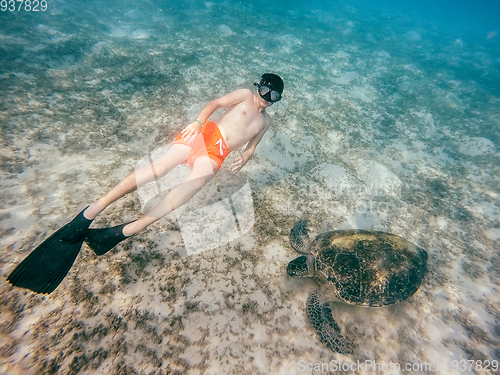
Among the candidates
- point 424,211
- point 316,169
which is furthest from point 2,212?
point 424,211

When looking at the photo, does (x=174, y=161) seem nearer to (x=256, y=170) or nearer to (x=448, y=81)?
(x=256, y=170)

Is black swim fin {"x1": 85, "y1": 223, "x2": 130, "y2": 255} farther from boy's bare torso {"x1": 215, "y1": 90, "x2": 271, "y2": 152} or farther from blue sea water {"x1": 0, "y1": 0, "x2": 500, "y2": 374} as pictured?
boy's bare torso {"x1": 215, "y1": 90, "x2": 271, "y2": 152}

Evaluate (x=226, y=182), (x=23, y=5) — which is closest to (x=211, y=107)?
(x=226, y=182)

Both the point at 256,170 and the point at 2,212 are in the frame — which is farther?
the point at 256,170

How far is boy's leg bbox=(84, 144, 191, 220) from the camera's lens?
214 cm

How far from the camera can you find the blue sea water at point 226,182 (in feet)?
6.38

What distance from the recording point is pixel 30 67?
15.2ft

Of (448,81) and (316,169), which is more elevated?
(448,81)

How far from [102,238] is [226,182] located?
6.42 feet

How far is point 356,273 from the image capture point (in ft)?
7.85

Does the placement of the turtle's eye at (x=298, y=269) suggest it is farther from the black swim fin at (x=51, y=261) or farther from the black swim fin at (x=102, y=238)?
the black swim fin at (x=51, y=261)

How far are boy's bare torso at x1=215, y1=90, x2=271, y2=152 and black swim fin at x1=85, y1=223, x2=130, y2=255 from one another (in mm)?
1733

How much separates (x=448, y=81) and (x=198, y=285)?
12871mm

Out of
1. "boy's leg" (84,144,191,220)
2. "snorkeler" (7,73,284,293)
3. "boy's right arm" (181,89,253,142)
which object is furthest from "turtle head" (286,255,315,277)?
"boy's right arm" (181,89,253,142)
